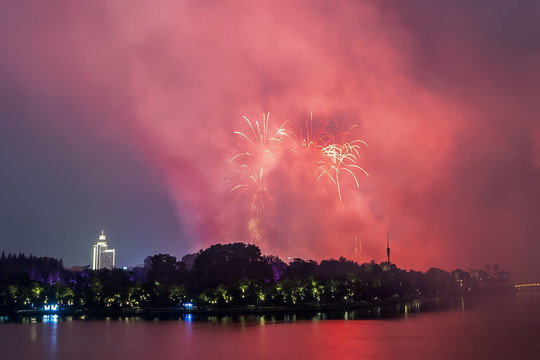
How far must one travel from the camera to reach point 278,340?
65062 millimetres

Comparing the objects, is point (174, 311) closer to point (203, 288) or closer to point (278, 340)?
point (203, 288)

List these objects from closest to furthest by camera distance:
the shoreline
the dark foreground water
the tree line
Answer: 1. the dark foreground water
2. the shoreline
3. the tree line

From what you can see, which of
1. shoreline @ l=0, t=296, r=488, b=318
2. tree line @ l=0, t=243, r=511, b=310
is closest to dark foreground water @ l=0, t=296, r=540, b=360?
shoreline @ l=0, t=296, r=488, b=318

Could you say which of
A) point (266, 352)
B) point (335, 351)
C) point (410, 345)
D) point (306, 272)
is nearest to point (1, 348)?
point (266, 352)

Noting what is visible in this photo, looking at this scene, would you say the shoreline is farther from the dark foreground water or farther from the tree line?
the dark foreground water

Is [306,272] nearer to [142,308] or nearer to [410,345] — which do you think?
[142,308]

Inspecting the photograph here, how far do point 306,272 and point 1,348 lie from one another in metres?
114

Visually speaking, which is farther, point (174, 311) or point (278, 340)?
point (174, 311)

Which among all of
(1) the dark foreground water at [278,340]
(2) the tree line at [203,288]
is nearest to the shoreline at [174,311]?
(2) the tree line at [203,288]

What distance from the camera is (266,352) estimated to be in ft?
185

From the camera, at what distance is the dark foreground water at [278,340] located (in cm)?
5578

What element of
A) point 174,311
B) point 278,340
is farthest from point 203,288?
point 278,340

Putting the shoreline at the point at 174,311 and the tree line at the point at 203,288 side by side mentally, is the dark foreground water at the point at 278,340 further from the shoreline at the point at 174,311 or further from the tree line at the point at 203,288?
the tree line at the point at 203,288

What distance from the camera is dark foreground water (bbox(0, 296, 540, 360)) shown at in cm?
5578
